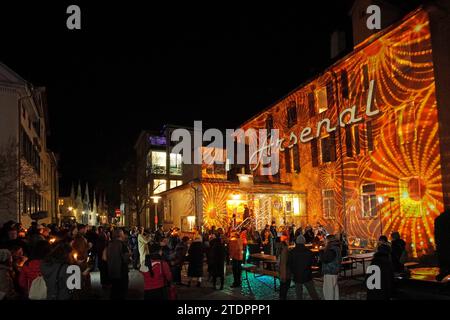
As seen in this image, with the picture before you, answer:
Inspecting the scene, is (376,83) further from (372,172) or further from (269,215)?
(269,215)

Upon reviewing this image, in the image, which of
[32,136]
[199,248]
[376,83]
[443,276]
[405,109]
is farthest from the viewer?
[32,136]

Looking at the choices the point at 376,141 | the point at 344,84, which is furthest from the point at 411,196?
the point at 344,84

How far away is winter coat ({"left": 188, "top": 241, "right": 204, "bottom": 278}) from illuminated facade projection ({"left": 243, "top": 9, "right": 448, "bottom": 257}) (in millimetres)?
8022

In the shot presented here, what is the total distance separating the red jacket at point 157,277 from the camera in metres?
7.12

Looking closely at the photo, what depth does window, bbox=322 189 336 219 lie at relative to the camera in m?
20.8

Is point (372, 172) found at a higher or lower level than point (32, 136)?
lower

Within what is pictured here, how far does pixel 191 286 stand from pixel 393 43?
12.8m

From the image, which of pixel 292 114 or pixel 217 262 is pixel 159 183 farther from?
pixel 217 262

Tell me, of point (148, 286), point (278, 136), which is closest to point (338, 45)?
point (278, 136)

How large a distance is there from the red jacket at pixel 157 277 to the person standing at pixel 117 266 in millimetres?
2722

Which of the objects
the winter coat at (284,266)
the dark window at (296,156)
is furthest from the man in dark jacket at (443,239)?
the dark window at (296,156)

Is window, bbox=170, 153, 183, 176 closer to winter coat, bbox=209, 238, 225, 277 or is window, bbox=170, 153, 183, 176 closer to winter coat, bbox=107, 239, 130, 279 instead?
winter coat, bbox=209, 238, 225, 277

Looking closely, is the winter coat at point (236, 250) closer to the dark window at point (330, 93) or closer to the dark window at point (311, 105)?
the dark window at point (330, 93)

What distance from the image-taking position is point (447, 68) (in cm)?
1434
